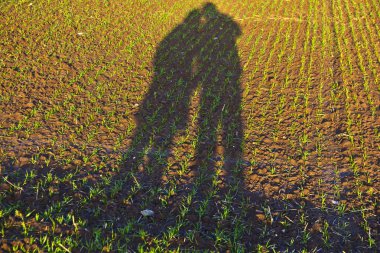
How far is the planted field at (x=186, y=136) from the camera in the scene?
353cm

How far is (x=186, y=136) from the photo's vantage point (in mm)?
4996

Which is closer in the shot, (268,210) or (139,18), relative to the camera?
(268,210)

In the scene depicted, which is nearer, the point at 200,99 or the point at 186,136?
the point at 186,136

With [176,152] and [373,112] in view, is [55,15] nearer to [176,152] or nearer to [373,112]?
[176,152]

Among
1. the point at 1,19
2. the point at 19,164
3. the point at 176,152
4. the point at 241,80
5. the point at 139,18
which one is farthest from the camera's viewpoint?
the point at 139,18

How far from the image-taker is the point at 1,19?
8.49 m

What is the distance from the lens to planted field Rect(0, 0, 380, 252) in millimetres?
3533

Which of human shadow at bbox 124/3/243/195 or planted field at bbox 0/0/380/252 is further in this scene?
human shadow at bbox 124/3/243/195

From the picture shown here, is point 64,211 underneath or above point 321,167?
above

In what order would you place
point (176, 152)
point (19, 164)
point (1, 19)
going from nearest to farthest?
point (19, 164), point (176, 152), point (1, 19)

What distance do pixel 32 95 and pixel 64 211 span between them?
2664 millimetres

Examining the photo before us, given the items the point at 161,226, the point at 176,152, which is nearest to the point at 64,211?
the point at 161,226

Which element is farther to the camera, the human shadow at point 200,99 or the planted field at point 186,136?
the human shadow at point 200,99

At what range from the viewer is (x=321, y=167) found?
Answer: 4.46 m
